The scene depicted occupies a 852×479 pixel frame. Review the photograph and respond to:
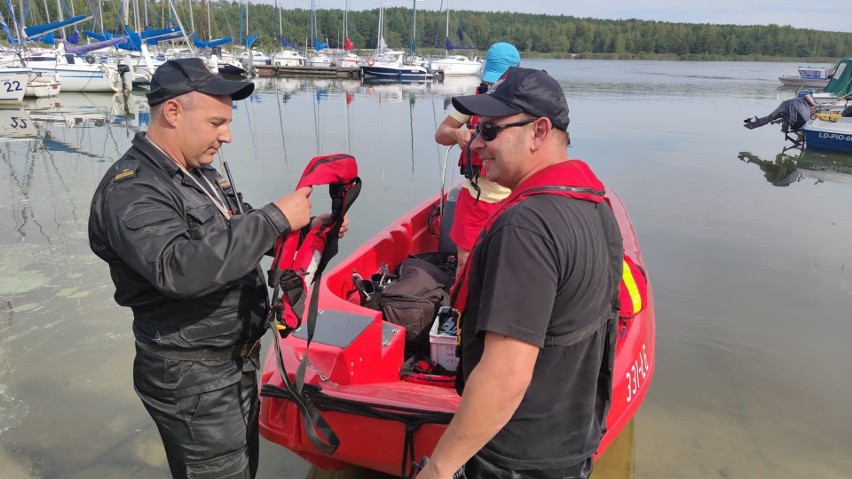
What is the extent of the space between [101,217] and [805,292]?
6.21 m

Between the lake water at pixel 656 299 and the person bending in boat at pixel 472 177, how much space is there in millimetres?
1583

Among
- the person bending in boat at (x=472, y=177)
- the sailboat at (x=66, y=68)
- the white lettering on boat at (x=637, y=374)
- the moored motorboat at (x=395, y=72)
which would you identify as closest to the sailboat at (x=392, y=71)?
the moored motorboat at (x=395, y=72)

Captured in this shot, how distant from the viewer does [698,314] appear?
5.14 meters

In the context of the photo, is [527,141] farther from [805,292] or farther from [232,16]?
[232,16]

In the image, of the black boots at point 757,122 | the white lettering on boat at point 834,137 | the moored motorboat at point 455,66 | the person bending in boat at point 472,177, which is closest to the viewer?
the person bending in boat at point 472,177

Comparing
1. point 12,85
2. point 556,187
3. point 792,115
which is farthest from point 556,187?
point 12,85

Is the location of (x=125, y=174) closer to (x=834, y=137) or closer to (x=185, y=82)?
(x=185, y=82)

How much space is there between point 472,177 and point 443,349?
116 cm

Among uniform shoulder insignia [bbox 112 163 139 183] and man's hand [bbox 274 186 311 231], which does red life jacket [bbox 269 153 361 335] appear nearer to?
man's hand [bbox 274 186 311 231]

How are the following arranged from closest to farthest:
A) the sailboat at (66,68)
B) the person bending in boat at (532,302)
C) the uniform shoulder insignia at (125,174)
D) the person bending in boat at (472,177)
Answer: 1. the person bending in boat at (532,302)
2. the uniform shoulder insignia at (125,174)
3. the person bending in boat at (472,177)
4. the sailboat at (66,68)

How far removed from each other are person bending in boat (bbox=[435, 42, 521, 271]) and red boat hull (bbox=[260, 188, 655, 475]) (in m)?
0.91

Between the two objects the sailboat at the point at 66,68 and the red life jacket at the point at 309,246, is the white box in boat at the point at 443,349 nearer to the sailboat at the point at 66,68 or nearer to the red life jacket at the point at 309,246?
the red life jacket at the point at 309,246

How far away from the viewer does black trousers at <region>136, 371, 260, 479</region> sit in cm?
180

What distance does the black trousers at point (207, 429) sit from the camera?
1.80 metres
